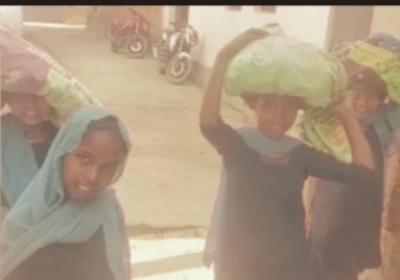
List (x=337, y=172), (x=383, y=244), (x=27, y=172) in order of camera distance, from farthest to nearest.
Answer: (x=383, y=244)
(x=337, y=172)
(x=27, y=172)

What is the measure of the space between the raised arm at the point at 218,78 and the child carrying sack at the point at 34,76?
0.15 m

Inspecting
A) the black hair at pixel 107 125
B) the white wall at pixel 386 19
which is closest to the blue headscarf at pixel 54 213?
the black hair at pixel 107 125

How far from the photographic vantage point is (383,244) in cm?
105

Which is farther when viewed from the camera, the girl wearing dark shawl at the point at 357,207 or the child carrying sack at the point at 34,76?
the girl wearing dark shawl at the point at 357,207

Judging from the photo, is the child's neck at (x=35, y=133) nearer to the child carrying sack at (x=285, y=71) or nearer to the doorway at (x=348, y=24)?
the child carrying sack at (x=285, y=71)

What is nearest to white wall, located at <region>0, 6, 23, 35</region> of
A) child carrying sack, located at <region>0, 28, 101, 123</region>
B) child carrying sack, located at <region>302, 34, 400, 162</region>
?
child carrying sack, located at <region>0, 28, 101, 123</region>

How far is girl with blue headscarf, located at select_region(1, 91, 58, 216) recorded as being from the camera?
2.75 feet

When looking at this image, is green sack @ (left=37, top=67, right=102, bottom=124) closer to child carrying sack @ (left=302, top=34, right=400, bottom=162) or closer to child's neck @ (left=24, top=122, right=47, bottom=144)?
child's neck @ (left=24, top=122, right=47, bottom=144)

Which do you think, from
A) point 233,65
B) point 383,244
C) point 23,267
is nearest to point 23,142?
point 23,267

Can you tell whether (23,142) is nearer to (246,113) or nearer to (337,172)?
(246,113)

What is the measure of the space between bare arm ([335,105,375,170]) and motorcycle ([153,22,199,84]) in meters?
0.21

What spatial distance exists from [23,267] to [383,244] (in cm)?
52

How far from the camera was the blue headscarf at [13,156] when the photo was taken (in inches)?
33.2

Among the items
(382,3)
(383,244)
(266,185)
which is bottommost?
(383,244)
